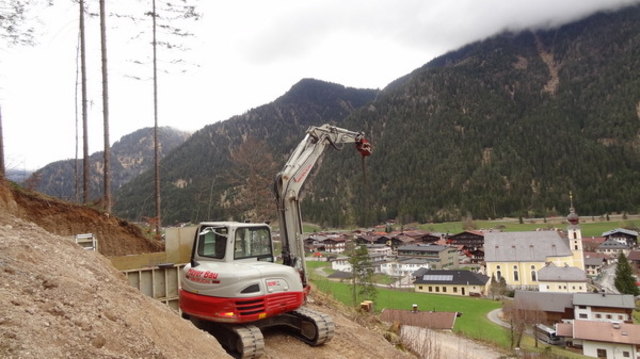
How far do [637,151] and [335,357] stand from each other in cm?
20326

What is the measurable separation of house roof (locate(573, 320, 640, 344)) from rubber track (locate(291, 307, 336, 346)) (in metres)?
35.1

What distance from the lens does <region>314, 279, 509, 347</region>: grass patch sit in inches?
1497

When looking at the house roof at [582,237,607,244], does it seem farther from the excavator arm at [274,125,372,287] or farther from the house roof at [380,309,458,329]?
the excavator arm at [274,125,372,287]

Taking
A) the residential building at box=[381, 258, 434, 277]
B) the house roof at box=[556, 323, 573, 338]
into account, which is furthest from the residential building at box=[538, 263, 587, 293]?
the house roof at box=[556, 323, 573, 338]

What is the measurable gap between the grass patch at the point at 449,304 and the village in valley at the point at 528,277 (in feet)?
5.84

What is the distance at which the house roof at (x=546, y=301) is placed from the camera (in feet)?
142

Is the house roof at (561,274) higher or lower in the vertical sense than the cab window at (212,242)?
lower

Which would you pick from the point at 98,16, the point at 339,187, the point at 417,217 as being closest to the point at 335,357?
the point at 98,16

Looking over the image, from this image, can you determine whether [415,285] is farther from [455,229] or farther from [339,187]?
[339,187]

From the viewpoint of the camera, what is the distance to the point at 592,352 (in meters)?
33.5

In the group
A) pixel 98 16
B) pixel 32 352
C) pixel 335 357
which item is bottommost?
pixel 335 357

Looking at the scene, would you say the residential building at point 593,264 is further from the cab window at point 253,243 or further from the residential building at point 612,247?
the cab window at point 253,243

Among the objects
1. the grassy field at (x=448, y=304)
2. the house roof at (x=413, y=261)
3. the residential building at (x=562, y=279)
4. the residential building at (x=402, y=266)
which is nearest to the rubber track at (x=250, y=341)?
the grassy field at (x=448, y=304)

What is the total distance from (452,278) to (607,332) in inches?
1133
